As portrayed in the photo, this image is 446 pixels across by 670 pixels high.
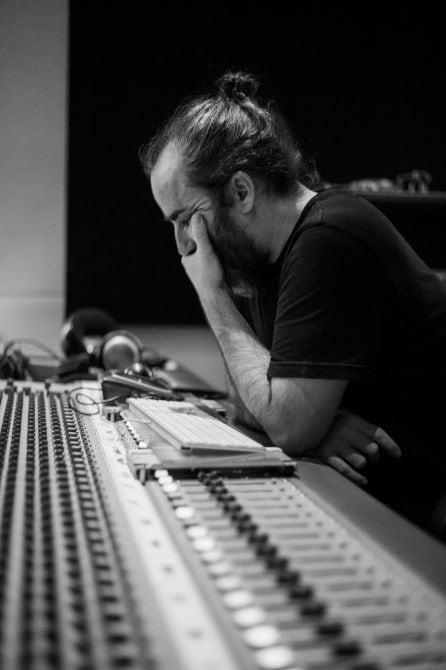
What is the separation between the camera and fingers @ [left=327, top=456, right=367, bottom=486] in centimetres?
122

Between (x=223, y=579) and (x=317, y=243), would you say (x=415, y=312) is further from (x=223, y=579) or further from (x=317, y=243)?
Answer: (x=223, y=579)

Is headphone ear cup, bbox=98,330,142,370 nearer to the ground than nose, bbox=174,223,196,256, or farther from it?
nearer to the ground

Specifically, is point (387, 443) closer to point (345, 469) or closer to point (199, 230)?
point (345, 469)

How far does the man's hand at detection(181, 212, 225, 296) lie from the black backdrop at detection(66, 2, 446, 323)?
2.07 meters

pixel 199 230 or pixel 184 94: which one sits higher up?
pixel 184 94

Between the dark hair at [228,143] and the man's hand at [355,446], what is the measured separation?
0.57 metres

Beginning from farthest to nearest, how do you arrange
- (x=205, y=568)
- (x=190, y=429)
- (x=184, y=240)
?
(x=184, y=240) < (x=190, y=429) < (x=205, y=568)

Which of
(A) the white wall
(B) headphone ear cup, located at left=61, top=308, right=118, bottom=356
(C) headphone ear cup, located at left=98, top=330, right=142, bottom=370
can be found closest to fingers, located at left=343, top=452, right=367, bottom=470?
(C) headphone ear cup, located at left=98, top=330, right=142, bottom=370

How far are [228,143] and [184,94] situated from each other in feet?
7.05

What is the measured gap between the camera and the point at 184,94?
11.4ft

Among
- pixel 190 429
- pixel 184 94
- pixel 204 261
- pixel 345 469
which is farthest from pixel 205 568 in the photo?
pixel 184 94

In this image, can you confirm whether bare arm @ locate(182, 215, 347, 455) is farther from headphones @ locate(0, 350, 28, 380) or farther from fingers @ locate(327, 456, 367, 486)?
headphones @ locate(0, 350, 28, 380)

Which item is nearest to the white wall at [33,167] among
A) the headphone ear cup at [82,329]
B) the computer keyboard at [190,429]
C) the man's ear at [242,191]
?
the headphone ear cup at [82,329]

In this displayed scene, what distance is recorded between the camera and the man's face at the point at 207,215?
1.51 meters
